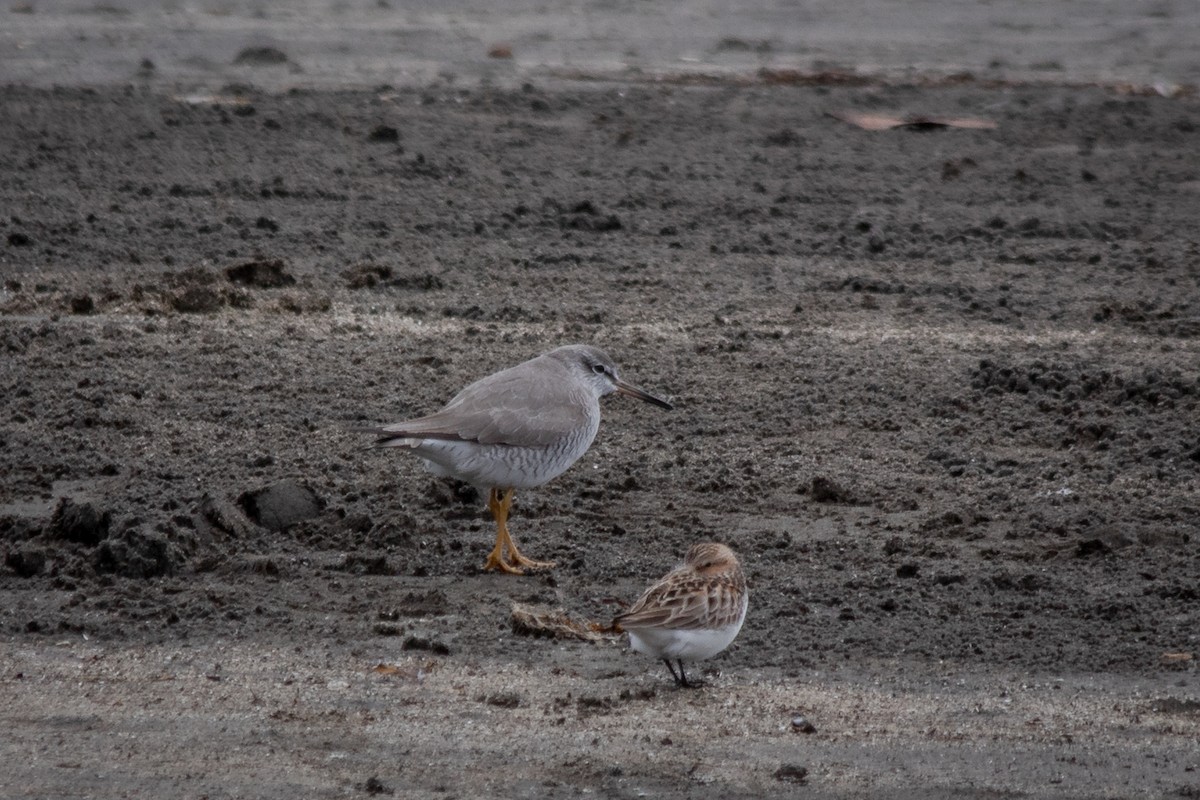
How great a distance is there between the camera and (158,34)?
2355 centimetres

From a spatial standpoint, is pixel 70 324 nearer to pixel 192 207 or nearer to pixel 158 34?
pixel 192 207

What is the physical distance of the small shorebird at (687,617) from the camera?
6.21 meters

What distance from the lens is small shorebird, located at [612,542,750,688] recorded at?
20.4ft

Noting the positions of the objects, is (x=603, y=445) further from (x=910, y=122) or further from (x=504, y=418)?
(x=910, y=122)

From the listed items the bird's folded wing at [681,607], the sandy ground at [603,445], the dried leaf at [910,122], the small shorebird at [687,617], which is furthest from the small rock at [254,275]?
the dried leaf at [910,122]

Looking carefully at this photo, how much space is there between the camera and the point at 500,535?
7617 millimetres

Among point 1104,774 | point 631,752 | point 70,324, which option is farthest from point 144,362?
point 1104,774

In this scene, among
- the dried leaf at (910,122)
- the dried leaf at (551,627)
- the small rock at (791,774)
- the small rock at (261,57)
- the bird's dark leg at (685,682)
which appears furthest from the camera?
the small rock at (261,57)

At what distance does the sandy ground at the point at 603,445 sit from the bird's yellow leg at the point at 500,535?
9 centimetres

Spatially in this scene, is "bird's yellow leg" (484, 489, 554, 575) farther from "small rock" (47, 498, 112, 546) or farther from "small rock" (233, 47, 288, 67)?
"small rock" (233, 47, 288, 67)

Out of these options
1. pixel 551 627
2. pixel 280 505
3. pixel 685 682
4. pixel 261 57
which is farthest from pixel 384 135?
pixel 685 682

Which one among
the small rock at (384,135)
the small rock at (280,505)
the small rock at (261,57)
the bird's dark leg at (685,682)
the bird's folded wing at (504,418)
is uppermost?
the small rock at (261,57)

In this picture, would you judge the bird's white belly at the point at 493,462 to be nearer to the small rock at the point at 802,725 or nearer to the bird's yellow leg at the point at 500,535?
the bird's yellow leg at the point at 500,535

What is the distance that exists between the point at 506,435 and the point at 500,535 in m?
0.43
